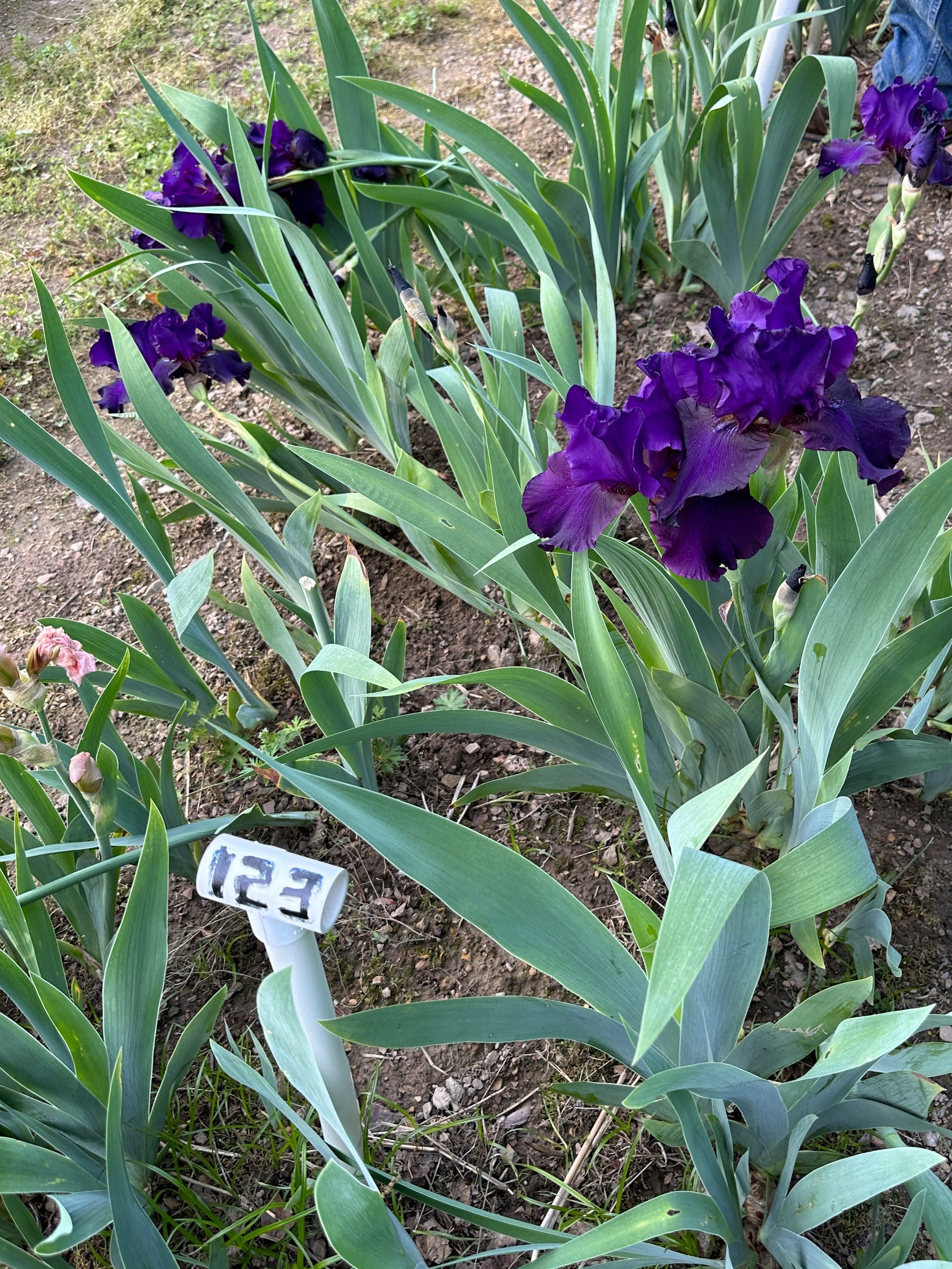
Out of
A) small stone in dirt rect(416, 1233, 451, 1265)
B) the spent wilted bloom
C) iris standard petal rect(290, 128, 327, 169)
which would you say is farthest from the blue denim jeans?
small stone in dirt rect(416, 1233, 451, 1265)

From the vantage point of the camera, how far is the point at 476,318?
1.32 metres

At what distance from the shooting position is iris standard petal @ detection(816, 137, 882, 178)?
1401mm

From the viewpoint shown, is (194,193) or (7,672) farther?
(194,193)

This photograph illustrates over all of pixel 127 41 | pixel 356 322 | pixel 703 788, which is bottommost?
pixel 703 788

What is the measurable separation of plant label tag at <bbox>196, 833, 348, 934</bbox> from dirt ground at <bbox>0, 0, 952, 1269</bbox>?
457 mm

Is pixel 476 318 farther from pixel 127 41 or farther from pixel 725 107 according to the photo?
pixel 127 41

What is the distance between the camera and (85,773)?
0.97 m

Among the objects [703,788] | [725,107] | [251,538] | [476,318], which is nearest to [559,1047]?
[703,788]

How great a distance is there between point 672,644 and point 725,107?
1061mm

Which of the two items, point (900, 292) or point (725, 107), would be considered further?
point (900, 292)

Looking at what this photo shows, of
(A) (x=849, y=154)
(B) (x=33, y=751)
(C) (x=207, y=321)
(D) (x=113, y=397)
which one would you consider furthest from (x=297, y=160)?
(B) (x=33, y=751)

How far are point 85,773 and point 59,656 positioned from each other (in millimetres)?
174

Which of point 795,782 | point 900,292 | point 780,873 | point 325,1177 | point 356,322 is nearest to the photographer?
point 325,1177

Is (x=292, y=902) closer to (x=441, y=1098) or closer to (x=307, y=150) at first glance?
(x=441, y=1098)
